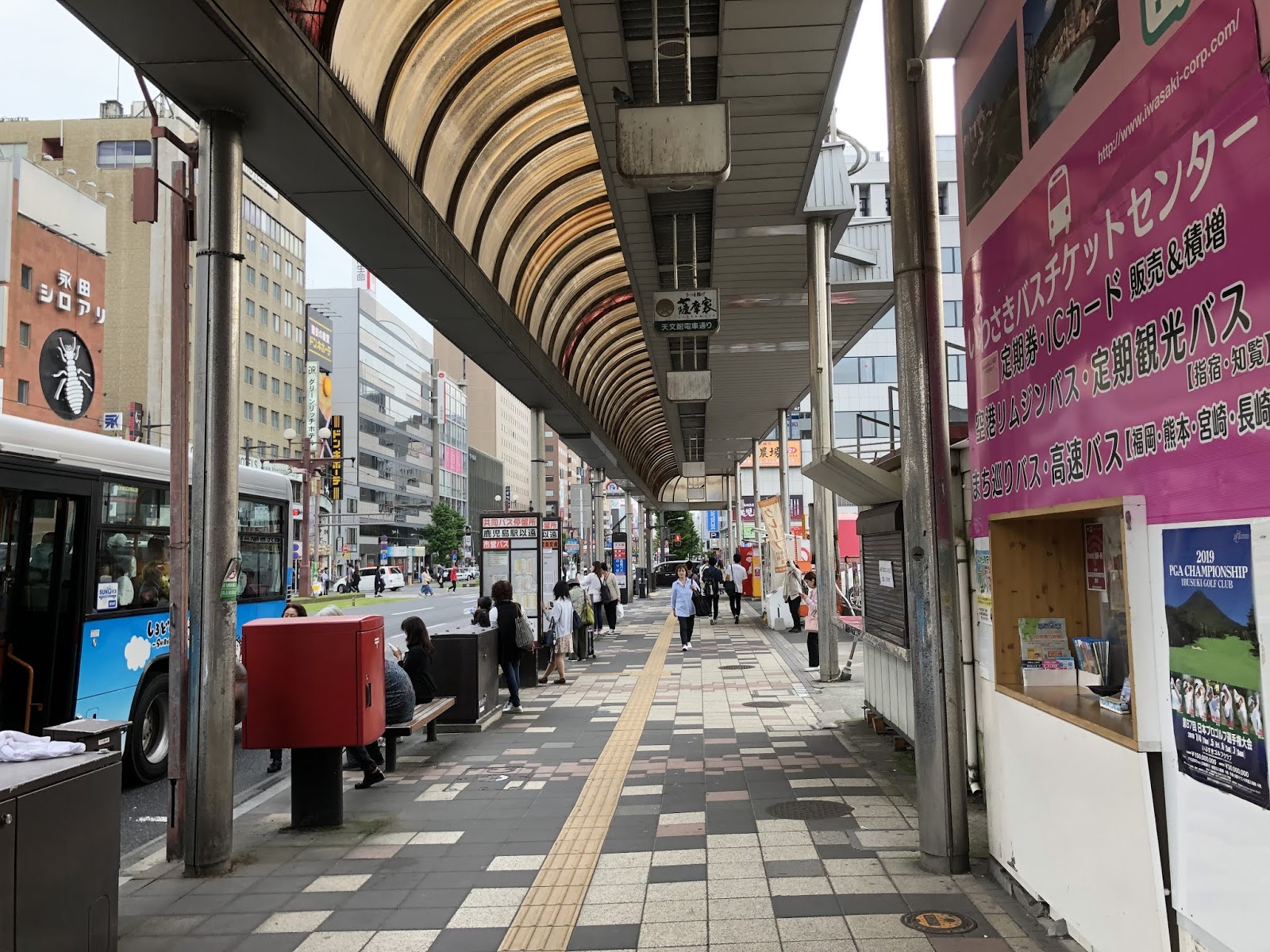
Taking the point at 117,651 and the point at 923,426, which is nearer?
the point at 923,426

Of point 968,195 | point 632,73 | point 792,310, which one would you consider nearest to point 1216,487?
point 968,195

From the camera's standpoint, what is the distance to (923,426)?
206 inches

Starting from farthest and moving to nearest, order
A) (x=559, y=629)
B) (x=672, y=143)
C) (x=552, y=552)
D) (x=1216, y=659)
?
(x=552, y=552) → (x=559, y=629) → (x=672, y=143) → (x=1216, y=659)

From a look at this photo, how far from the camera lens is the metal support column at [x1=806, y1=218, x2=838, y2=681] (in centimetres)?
1164

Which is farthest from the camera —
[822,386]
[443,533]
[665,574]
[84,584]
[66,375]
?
[443,533]

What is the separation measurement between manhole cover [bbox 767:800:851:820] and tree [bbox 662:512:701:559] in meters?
72.4

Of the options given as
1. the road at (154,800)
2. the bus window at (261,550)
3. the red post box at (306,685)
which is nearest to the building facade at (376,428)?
the bus window at (261,550)

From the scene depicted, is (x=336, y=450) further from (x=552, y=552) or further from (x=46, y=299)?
(x=552, y=552)

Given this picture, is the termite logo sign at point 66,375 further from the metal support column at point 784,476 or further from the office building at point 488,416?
the office building at point 488,416

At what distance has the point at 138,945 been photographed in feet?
14.1

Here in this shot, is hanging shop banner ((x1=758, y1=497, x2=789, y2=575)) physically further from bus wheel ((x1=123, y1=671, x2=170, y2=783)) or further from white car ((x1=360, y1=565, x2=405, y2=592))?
white car ((x1=360, y1=565, x2=405, y2=592))

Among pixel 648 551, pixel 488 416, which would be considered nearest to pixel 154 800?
Result: pixel 648 551

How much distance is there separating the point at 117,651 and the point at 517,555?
6956 mm

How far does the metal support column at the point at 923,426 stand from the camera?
5082mm
